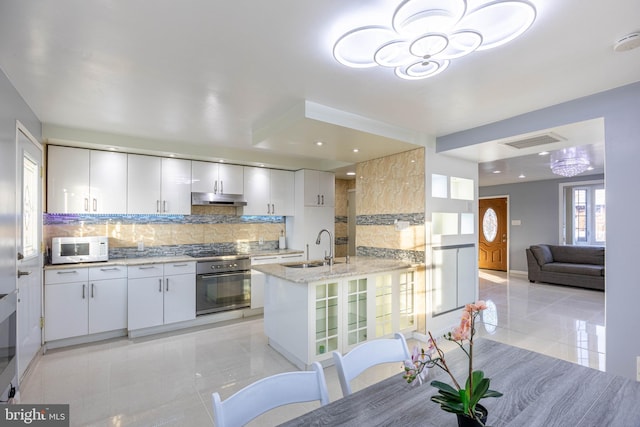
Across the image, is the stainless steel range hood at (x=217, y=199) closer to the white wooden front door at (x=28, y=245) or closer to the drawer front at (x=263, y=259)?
the drawer front at (x=263, y=259)

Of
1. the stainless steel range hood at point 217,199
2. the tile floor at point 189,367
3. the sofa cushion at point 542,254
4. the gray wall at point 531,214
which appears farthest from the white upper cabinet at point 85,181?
the gray wall at point 531,214

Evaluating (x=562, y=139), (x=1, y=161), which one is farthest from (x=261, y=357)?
(x=562, y=139)

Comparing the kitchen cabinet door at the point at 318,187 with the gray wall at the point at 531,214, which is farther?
the gray wall at the point at 531,214

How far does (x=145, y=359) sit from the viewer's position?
10.3 feet

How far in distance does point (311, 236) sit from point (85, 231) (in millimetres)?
3123

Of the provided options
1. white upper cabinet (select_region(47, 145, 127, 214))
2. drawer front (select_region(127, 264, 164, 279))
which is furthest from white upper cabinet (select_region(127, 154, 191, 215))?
drawer front (select_region(127, 264, 164, 279))

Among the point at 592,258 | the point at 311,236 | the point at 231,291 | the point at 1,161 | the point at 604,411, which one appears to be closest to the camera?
the point at 604,411

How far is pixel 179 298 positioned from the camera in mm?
3992

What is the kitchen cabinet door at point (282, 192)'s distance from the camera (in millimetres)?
5074

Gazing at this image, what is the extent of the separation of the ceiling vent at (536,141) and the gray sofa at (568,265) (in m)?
4.26

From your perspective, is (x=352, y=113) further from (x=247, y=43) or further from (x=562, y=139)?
(x=562, y=139)

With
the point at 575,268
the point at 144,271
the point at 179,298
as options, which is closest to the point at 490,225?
the point at 575,268

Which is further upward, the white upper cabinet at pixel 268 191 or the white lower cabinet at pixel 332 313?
the white upper cabinet at pixel 268 191

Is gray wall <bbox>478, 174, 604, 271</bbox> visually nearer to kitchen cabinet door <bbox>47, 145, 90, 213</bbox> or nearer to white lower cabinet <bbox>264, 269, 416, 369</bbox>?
white lower cabinet <bbox>264, 269, 416, 369</bbox>
